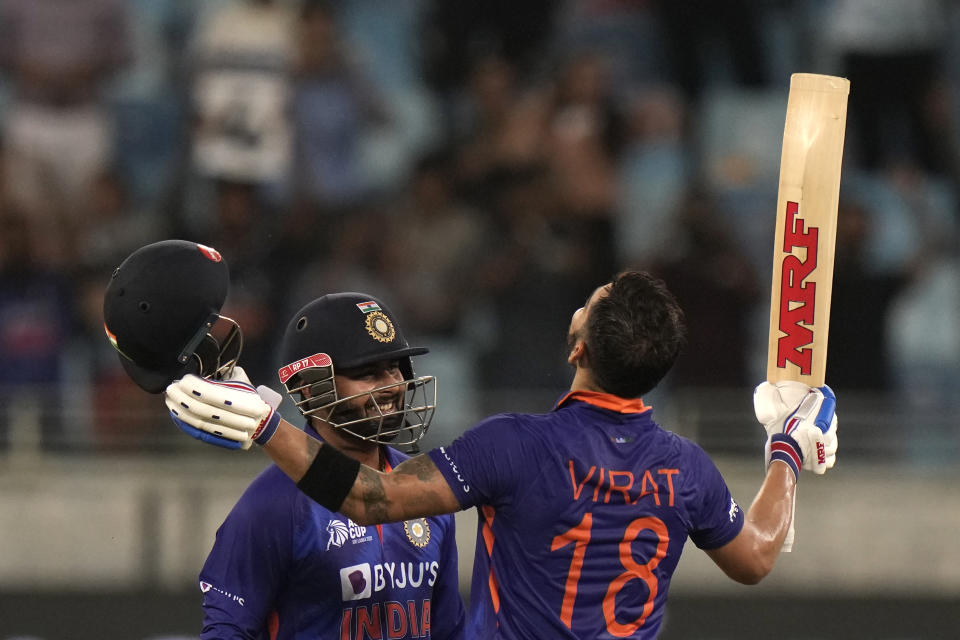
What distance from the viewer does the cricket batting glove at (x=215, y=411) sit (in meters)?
3.35

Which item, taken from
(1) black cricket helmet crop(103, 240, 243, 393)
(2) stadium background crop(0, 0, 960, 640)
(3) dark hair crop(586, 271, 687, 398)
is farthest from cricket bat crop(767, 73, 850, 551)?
(2) stadium background crop(0, 0, 960, 640)

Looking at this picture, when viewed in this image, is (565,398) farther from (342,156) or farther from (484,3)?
(484,3)

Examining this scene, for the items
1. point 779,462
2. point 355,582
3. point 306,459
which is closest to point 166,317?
point 306,459

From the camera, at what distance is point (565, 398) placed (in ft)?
12.8

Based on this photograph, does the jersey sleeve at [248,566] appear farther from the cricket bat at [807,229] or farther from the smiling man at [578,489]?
the cricket bat at [807,229]

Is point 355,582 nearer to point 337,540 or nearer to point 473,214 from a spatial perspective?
point 337,540

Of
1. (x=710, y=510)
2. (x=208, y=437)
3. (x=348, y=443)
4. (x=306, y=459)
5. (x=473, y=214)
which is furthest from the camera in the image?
(x=473, y=214)

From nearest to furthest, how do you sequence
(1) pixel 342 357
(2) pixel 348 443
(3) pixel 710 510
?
(3) pixel 710 510 < (1) pixel 342 357 < (2) pixel 348 443

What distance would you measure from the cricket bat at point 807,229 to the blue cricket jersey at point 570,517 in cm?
87

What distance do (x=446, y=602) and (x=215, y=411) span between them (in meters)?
1.34

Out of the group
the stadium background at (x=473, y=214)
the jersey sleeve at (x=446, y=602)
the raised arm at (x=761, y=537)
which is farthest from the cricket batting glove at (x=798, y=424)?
the stadium background at (x=473, y=214)

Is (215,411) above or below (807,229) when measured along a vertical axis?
below

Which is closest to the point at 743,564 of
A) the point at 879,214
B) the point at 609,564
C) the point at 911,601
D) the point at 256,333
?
the point at 609,564

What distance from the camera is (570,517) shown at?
3719 mm
